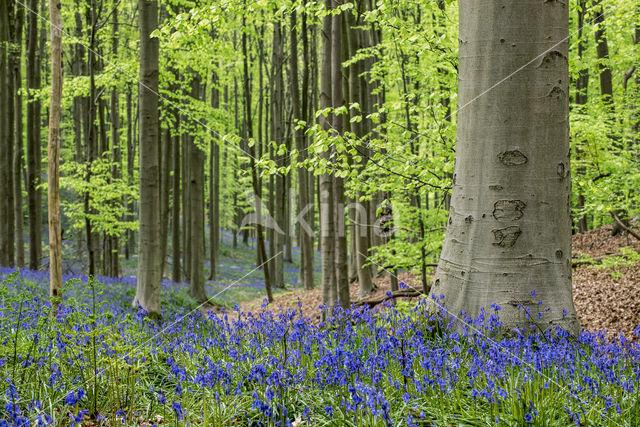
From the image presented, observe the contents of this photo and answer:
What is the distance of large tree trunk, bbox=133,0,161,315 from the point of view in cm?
770

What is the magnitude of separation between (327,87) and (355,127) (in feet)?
16.1

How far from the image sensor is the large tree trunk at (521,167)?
3.62 m

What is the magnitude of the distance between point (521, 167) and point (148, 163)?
6207mm

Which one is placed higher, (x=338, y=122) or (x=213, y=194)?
(x=338, y=122)

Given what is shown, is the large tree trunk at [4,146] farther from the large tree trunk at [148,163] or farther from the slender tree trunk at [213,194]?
the large tree trunk at [148,163]

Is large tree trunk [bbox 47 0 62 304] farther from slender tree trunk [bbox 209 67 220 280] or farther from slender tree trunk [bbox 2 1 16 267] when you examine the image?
slender tree trunk [bbox 209 67 220 280]

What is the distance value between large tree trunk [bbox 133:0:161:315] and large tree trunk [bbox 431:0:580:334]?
19.1ft

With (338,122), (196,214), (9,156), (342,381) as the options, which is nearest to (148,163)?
(338,122)

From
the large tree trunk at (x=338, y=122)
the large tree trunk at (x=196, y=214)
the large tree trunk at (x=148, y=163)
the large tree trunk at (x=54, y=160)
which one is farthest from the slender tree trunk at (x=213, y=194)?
the large tree trunk at (x=338, y=122)

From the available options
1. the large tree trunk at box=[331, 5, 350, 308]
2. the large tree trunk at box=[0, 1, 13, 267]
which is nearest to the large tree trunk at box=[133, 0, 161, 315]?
the large tree trunk at box=[331, 5, 350, 308]

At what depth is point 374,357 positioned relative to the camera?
2789mm

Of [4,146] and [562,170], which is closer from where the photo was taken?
[562,170]

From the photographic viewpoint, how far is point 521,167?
11.9ft

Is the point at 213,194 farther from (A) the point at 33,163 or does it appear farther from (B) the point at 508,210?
(B) the point at 508,210
